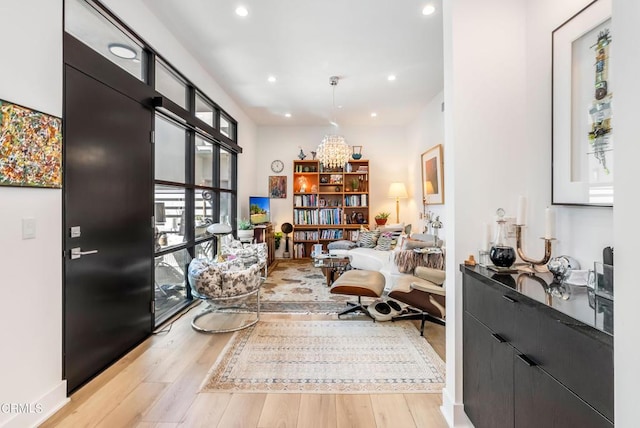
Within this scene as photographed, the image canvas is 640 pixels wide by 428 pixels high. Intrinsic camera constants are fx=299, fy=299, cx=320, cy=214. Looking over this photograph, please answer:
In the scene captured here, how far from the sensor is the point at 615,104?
63cm

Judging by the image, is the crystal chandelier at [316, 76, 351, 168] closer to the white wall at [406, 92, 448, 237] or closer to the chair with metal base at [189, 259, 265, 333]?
the white wall at [406, 92, 448, 237]

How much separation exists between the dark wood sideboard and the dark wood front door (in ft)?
8.06

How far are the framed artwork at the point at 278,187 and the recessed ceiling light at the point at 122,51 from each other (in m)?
4.07

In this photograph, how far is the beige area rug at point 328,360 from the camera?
2062 mm

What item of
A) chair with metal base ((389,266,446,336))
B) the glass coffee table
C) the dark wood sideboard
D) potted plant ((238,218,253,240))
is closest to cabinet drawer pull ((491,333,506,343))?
the dark wood sideboard

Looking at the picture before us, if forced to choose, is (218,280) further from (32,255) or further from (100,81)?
(100,81)

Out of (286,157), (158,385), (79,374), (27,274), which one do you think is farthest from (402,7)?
(286,157)

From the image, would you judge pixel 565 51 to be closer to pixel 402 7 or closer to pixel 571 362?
pixel 571 362

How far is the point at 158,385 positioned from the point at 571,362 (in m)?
2.32

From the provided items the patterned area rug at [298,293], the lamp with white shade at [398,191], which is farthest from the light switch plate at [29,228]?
the lamp with white shade at [398,191]

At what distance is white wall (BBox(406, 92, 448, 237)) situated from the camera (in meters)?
4.76

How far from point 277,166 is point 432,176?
330 centimetres

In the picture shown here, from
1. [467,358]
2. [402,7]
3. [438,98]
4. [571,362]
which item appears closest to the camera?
[571,362]

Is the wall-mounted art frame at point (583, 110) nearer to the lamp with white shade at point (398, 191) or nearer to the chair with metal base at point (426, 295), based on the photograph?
the chair with metal base at point (426, 295)
